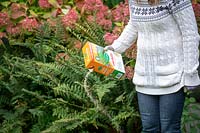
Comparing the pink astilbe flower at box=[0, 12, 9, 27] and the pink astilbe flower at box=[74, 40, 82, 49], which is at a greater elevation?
the pink astilbe flower at box=[0, 12, 9, 27]

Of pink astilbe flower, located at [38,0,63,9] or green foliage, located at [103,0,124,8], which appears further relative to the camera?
green foliage, located at [103,0,124,8]

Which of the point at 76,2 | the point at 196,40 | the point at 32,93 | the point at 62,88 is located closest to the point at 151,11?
the point at 196,40

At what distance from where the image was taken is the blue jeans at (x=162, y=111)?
3082 millimetres

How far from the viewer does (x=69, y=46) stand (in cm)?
473

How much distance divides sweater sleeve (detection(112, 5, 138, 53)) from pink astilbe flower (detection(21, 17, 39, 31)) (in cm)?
168

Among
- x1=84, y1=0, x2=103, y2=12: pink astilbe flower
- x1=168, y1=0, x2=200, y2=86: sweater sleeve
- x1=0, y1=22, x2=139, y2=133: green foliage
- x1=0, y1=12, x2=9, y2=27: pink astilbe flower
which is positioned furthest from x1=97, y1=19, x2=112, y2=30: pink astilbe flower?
x1=168, y1=0, x2=200, y2=86: sweater sleeve

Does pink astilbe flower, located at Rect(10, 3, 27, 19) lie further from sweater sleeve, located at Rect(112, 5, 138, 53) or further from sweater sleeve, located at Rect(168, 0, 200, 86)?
sweater sleeve, located at Rect(168, 0, 200, 86)

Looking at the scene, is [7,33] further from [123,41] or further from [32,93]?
[123,41]

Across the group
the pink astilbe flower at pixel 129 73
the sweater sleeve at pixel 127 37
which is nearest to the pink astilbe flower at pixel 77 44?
the pink astilbe flower at pixel 129 73

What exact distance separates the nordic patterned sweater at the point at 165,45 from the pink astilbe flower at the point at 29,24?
1867 mm

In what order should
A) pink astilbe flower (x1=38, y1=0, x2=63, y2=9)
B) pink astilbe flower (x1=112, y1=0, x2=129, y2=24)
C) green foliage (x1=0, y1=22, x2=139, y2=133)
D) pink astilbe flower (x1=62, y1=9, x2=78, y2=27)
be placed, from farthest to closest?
pink astilbe flower (x1=38, y1=0, x2=63, y2=9) < pink astilbe flower (x1=62, y1=9, x2=78, y2=27) < pink astilbe flower (x1=112, y1=0, x2=129, y2=24) < green foliage (x1=0, y1=22, x2=139, y2=133)

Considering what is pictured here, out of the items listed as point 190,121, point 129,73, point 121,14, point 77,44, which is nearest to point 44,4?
point 77,44

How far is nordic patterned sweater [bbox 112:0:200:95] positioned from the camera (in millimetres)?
2879

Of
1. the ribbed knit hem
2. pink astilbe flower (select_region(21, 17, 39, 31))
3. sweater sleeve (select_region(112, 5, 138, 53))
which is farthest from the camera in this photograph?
pink astilbe flower (select_region(21, 17, 39, 31))
